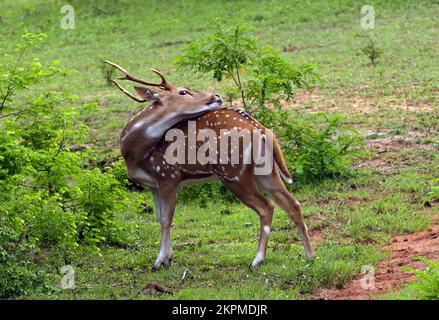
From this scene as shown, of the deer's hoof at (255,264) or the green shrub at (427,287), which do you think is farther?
the deer's hoof at (255,264)

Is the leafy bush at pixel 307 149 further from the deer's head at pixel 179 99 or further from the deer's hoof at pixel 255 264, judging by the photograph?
the deer's hoof at pixel 255 264

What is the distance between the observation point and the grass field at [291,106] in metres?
9.15

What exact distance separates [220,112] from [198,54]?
3.30 meters

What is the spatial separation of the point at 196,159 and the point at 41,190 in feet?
7.11

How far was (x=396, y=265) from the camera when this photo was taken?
30.1ft

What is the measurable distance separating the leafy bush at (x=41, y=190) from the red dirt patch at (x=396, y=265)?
289cm

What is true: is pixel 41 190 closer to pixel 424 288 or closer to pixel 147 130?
pixel 147 130

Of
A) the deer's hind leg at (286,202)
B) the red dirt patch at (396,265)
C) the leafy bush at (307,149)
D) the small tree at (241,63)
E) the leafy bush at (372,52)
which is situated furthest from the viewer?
the leafy bush at (372,52)

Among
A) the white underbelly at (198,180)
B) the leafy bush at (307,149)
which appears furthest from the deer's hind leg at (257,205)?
the leafy bush at (307,149)

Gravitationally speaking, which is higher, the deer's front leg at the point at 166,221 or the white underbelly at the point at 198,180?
the white underbelly at the point at 198,180

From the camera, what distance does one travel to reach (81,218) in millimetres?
→ 10102

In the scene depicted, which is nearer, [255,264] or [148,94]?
[255,264]

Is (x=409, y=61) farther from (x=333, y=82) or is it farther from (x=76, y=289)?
(x=76, y=289)

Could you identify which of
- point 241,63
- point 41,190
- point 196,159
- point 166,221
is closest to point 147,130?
point 196,159
